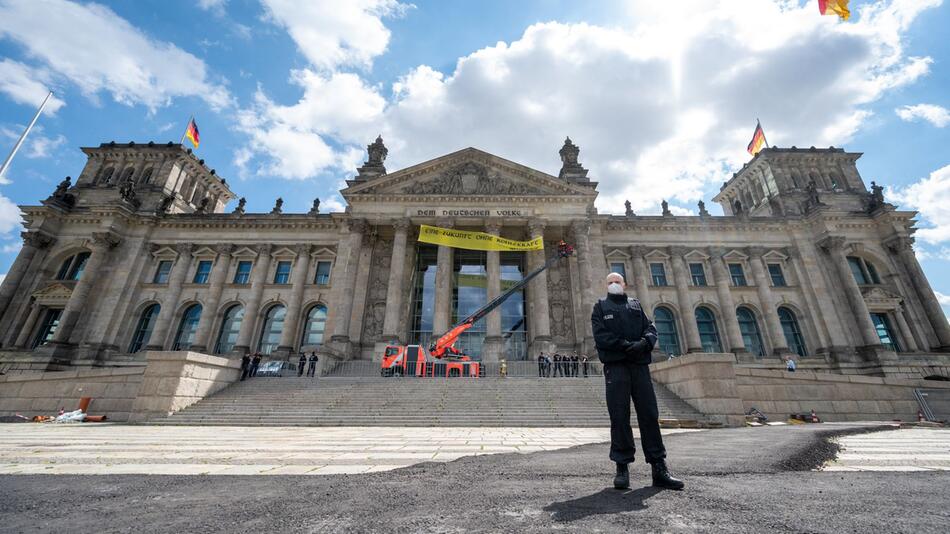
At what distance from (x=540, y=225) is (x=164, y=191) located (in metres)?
33.2

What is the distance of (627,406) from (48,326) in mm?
41281

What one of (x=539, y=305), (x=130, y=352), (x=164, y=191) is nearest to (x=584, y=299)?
(x=539, y=305)

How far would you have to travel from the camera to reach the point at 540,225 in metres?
27.4

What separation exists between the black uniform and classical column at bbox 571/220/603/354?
68.8 ft

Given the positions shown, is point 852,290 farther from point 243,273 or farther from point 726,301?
point 243,273

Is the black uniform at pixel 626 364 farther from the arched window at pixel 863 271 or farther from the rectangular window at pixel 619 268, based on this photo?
the arched window at pixel 863 271

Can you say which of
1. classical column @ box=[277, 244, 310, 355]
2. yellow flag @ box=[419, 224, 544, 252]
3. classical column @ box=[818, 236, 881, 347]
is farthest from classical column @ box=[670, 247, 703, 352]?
classical column @ box=[277, 244, 310, 355]

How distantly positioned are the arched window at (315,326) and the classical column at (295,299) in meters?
0.84

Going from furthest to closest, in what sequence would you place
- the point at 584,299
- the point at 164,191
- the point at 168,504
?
the point at 164,191, the point at 584,299, the point at 168,504

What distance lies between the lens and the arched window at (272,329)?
2853 centimetres

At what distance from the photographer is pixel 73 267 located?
98.8ft

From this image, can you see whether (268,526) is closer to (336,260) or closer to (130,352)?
(336,260)

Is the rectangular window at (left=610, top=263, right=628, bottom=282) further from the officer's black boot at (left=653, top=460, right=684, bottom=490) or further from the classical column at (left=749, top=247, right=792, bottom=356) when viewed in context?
the officer's black boot at (left=653, top=460, right=684, bottom=490)

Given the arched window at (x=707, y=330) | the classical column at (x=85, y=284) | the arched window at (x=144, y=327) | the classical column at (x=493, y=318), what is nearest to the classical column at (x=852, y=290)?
the arched window at (x=707, y=330)
